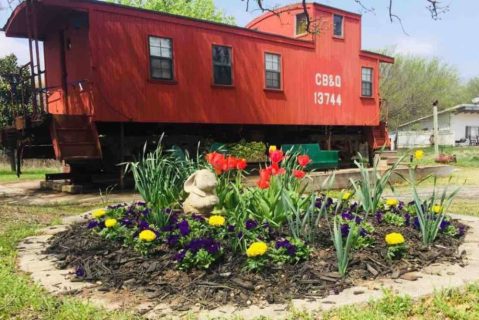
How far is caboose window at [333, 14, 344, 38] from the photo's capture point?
1388 cm

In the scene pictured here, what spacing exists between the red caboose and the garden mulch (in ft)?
19.5

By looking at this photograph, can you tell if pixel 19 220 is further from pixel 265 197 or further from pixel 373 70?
pixel 373 70

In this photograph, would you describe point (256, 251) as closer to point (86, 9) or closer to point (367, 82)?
point (86, 9)

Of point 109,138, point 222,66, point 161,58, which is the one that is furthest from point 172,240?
point 222,66

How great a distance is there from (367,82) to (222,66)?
6.36m

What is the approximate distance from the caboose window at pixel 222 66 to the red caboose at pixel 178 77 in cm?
3

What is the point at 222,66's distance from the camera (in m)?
11.0

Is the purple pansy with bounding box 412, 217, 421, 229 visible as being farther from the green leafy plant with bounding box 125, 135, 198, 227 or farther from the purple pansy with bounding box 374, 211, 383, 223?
the green leafy plant with bounding box 125, 135, 198, 227

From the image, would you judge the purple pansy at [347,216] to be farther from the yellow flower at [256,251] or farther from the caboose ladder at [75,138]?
the caboose ladder at [75,138]

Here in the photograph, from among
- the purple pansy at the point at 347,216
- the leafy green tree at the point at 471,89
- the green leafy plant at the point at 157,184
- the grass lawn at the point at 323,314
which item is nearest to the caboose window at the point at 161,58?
the green leafy plant at the point at 157,184

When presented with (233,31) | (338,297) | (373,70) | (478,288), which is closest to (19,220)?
(338,297)

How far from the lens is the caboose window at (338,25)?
13.9 meters

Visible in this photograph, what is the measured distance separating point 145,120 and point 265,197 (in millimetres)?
6322

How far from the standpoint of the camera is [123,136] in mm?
9812
